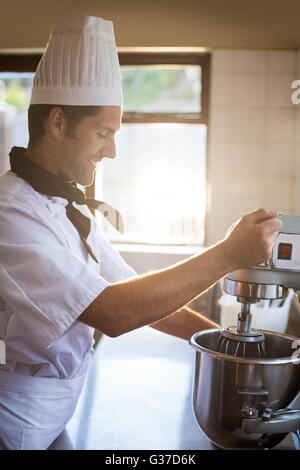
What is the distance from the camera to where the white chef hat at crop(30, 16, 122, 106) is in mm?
788

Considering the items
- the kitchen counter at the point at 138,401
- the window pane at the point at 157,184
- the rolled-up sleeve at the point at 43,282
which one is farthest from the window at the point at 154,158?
the rolled-up sleeve at the point at 43,282

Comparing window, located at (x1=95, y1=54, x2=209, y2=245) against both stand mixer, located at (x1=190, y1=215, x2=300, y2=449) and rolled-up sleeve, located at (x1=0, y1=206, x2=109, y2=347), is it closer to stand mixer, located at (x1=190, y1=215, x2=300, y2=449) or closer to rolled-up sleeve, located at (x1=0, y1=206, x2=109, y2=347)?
rolled-up sleeve, located at (x1=0, y1=206, x2=109, y2=347)

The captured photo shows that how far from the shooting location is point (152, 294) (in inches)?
25.8

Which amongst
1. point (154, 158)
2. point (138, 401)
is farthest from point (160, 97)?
point (138, 401)

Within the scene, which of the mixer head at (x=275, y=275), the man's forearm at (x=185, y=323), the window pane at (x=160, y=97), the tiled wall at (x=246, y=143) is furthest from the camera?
the window pane at (x=160, y=97)

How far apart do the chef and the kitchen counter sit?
0.06 meters

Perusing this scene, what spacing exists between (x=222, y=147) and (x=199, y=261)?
1.68 metres

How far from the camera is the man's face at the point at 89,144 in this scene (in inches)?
30.6

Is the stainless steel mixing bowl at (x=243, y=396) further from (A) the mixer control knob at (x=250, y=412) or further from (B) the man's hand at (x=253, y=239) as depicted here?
(B) the man's hand at (x=253, y=239)

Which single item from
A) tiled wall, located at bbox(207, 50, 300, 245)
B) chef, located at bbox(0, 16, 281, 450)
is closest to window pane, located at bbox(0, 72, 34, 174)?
chef, located at bbox(0, 16, 281, 450)

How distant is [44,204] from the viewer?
775 mm

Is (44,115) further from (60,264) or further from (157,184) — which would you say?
(157,184)

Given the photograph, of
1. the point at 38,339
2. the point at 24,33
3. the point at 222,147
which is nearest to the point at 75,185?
the point at 38,339

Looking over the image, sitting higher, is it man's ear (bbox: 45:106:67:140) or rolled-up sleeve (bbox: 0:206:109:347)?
man's ear (bbox: 45:106:67:140)
